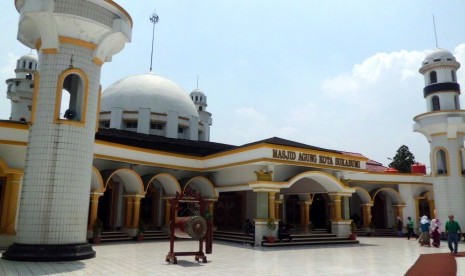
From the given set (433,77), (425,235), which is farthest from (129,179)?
(433,77)

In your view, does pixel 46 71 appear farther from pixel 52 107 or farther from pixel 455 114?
pixel 455 114

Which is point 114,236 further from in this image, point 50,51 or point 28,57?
point 28,57

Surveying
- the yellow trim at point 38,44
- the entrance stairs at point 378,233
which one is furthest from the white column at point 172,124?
the yellow trim at point 38,44

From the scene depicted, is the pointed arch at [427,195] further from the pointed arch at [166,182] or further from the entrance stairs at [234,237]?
the pointed arch at [166,182]

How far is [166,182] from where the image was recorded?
69.8 ft

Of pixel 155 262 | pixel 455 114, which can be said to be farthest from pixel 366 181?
pixel 155 262

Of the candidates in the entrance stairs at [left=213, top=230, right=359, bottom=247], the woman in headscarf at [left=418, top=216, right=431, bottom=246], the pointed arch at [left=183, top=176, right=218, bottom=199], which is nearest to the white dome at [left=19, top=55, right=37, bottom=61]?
the pointed arch at [left=183, top=176, right=218, bottom=199]

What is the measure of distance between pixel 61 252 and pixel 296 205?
695 inches

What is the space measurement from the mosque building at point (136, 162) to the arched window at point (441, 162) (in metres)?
0.09

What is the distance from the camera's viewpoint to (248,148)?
1845 cm

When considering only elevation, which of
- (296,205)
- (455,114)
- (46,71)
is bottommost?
(296,205)

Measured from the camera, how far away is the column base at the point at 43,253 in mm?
10842

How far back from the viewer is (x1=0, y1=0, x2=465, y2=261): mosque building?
11633mm

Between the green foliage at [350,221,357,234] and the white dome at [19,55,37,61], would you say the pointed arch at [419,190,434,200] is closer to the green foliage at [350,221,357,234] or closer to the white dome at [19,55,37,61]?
the green foliage at [350,221,357,234]
